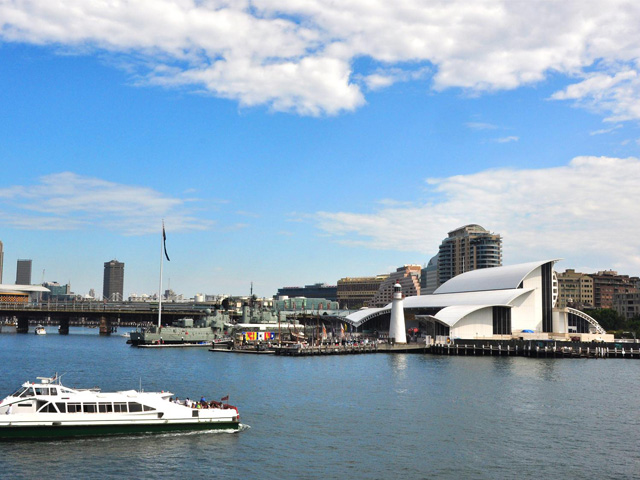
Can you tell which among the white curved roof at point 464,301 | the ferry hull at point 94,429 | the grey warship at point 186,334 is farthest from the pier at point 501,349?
the ferry hull at point 94,429

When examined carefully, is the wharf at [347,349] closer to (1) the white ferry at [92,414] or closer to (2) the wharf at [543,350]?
(2) the wharf at [543,350]

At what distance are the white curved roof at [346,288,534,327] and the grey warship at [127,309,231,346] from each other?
3866 centimetres

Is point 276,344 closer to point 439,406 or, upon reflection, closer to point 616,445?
point 439,406

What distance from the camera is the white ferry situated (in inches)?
1580

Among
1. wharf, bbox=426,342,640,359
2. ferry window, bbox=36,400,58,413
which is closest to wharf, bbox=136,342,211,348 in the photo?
wharf, bbox=426,342,640,359

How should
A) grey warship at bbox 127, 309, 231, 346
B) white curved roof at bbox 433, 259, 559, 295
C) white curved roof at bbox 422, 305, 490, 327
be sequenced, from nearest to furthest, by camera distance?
white curved roof at bbox 422, 305, 490, 327
white curved roof at bbox 433, 259, 559, 295
grey warship at bbox 127, 309, 231, 346

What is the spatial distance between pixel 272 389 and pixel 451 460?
2992cm

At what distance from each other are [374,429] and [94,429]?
768 inches

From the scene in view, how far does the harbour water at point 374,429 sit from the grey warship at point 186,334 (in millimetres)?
54104

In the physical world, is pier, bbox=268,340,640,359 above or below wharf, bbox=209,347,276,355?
above

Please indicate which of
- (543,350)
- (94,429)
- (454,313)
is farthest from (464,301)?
(94,429)

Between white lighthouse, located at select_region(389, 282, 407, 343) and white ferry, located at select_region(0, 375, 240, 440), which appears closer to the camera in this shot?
white ferry, located at select_region(0, 375, 240, 440)

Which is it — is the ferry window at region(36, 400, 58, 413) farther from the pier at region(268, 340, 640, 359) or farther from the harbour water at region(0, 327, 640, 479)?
the pier at region(268, 340, 640, 359)

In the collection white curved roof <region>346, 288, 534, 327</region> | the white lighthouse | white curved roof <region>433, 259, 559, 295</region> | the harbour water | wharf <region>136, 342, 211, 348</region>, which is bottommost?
the harbour water
